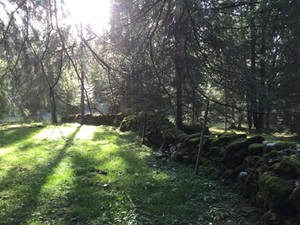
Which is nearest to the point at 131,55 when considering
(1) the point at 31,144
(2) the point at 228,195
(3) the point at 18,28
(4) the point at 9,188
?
(3) the point at 18,28

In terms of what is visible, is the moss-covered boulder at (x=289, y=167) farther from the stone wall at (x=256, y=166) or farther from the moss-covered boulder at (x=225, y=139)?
the moss-covered boulder at (x=225, y=139)

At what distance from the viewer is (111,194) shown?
4.08 metres

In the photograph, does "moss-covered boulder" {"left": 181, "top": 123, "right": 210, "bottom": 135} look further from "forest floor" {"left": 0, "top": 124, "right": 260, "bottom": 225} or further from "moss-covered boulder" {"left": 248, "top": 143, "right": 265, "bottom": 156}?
"moss-covered boulder" {"left": 248, "top": 143, "right": 265, "bottom": 156}

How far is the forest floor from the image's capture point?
3332 millimetres

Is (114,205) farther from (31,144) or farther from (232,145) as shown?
(31,144)

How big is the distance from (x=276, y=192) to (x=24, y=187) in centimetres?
445

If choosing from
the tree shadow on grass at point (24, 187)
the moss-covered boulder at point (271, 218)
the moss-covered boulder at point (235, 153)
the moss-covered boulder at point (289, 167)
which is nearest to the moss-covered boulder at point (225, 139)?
the moss-covered boulder at point (235, 153)

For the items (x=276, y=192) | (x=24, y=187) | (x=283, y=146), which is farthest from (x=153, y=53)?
(x=24, y=187)

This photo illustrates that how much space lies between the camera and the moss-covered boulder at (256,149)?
4324mm

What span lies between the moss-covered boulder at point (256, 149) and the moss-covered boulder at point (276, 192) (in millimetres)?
1047

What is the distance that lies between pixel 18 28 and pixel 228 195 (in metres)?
4.76

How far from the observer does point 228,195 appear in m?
4.00

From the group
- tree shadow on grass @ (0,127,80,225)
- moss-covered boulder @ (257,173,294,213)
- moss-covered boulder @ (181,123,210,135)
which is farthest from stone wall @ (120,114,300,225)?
tree shadow on grass @ (0,127,80,225)

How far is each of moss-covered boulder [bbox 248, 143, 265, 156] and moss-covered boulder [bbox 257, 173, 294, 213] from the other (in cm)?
105
